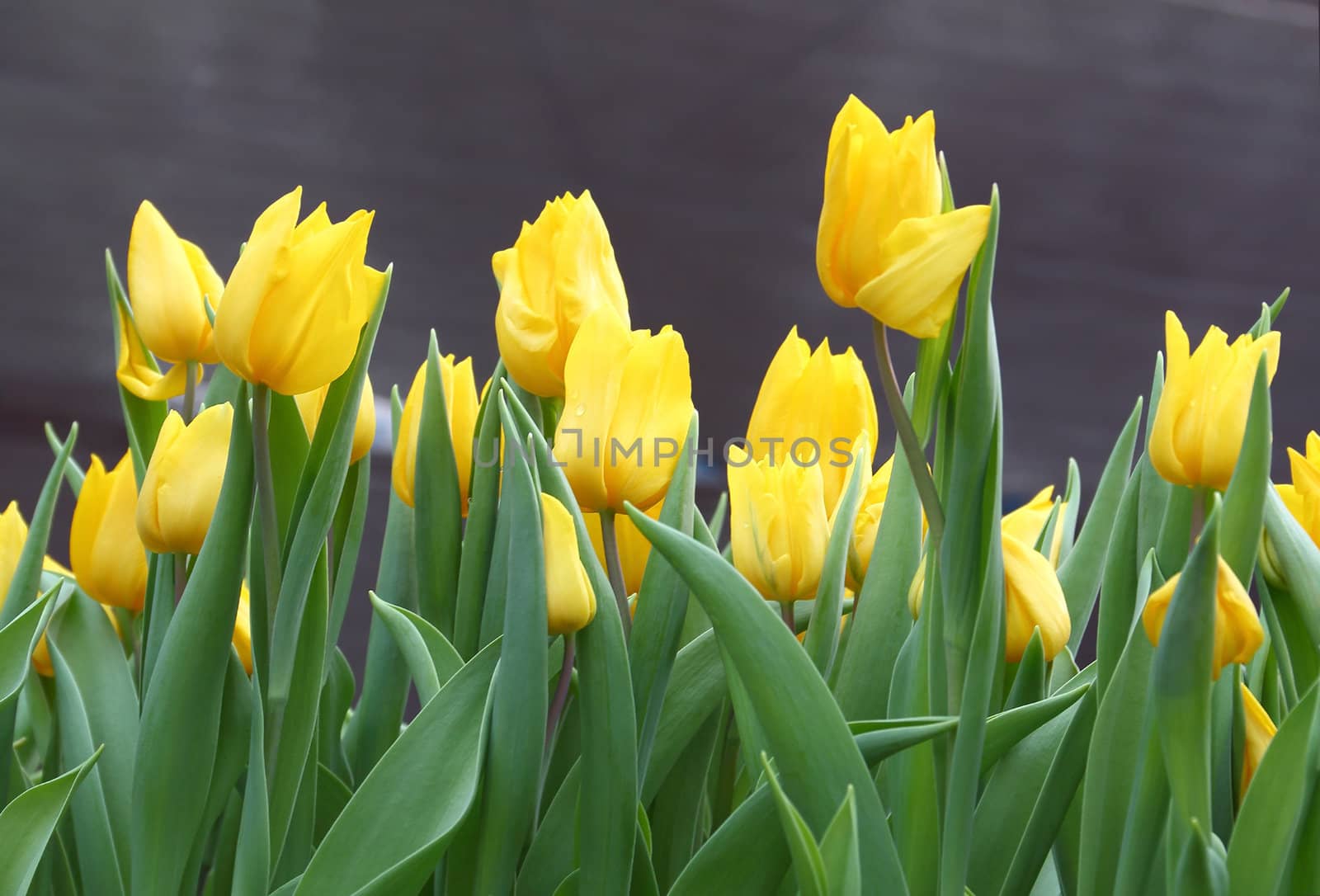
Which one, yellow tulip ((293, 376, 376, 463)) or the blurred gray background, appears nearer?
yellow tulip ((293, 376, 376, 463))

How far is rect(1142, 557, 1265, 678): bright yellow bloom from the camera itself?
0.21m

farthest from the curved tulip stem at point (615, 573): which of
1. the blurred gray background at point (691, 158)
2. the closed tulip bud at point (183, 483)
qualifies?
the blurred gray background at point (691, 158)

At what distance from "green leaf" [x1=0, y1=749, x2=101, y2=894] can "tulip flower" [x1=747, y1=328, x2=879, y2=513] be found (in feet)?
0.72

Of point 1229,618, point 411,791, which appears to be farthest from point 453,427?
point 1229,618

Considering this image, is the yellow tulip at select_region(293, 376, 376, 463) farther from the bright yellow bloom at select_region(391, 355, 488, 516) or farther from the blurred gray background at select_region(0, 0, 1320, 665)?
the blurred gray background at select_region(0, 0, 1320, 665)

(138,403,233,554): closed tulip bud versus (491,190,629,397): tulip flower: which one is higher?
(491,190,629,397): tulip flower

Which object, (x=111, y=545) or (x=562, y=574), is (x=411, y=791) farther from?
(x=111, y=545)

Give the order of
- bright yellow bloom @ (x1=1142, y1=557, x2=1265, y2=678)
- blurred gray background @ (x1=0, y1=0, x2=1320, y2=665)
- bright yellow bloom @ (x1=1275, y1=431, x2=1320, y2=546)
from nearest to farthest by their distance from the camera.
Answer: bright yellow bloom @ (x1=1142, y1=557, x2=1265, y2=678) → bright yellow bloom @ (x1=1275, y1=431, x2=1320, y2=546) → blurred gray background @ (x1=0, y1=0, x2=1320, y2=665)

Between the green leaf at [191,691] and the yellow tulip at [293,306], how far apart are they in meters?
0.02

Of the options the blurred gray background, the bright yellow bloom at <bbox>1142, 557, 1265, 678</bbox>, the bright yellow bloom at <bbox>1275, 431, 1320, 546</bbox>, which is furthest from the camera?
the blurred gray background

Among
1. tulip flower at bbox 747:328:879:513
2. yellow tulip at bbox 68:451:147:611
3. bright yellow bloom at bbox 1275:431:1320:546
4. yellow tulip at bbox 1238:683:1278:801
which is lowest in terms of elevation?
yellow tulip at bbox 1238:683:1278:801

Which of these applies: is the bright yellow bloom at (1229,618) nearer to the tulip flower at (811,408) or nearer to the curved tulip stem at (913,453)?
the curved tulip stem at (913,453)

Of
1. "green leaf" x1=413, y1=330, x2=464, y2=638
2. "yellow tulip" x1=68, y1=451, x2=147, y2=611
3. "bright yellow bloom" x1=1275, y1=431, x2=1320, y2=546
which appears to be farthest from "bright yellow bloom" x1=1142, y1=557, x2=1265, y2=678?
"yellow tulip" x1=68, y1=451, x2=147, y2=611

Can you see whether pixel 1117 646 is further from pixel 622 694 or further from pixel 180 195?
pixel 180 195
